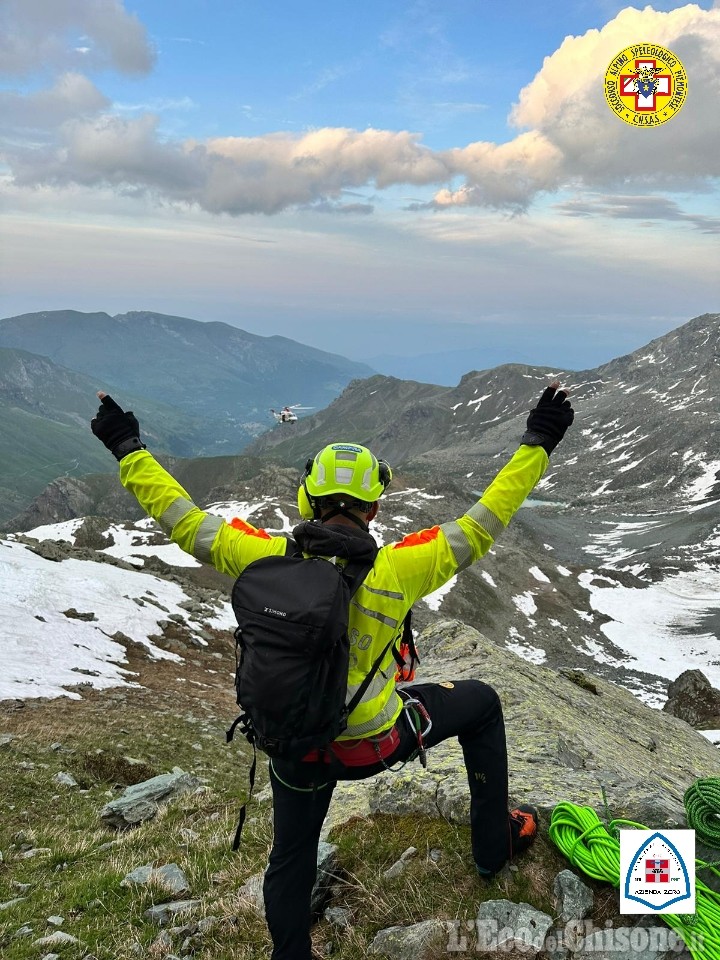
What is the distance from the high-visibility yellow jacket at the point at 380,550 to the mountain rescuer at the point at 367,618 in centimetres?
1

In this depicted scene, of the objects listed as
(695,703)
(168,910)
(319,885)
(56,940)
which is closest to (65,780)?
(56,940)

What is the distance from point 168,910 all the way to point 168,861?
1.38m

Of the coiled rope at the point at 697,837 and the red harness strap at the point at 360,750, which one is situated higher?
the red harness strap at the point at 360,750

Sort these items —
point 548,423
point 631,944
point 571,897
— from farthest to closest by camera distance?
point 548,423
point 571,897
point 631,944

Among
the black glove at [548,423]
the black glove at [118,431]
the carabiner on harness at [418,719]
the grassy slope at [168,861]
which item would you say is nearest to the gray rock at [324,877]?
the grassy slope at [168,861]

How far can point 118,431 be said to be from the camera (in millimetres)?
6406

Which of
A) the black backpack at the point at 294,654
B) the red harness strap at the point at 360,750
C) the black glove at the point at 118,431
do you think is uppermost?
the black glove at the point at 118,431

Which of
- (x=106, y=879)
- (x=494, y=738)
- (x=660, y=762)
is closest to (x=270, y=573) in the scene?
(x=494, y=738)

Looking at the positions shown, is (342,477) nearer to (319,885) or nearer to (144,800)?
(319,885)

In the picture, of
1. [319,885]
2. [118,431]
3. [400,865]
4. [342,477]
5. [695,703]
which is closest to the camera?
[342,477]

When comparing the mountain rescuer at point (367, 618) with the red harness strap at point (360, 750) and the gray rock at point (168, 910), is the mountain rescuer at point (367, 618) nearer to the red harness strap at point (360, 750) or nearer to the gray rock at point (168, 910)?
the red harness strap at point (360, 750)

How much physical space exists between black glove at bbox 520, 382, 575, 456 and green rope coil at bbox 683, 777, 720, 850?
12.5 feet

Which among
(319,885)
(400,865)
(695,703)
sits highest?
(400,865)

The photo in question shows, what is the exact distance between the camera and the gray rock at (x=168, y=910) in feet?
23.1
